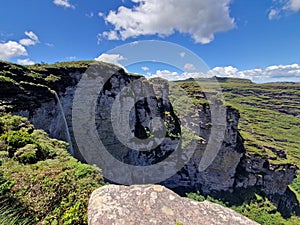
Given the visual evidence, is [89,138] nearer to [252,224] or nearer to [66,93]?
[66,93]

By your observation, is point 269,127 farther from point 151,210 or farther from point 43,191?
point 43,191

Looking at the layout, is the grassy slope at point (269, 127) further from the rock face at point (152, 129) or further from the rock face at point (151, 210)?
the rock face at point (151, 210)

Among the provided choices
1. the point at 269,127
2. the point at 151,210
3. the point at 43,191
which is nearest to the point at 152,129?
the point at 43,191

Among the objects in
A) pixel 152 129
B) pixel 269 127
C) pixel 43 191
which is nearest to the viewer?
pixel 43 191

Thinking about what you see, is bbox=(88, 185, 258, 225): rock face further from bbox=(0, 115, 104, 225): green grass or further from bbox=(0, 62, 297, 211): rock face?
bbox=(0, 62, 297, 211): rock face

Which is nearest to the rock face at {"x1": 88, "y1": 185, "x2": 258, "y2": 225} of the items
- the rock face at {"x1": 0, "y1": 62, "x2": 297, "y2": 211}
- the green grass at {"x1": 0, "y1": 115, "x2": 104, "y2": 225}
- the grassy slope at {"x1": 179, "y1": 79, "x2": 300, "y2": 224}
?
the green grass at {"x1": 0, "y1": 115, "x2": 104, "y2": 225}

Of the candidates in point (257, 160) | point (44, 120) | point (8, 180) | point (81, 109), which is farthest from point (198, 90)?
point (8, 180)

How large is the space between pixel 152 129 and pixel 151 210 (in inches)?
1751

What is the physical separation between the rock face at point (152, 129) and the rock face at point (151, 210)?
19182mm

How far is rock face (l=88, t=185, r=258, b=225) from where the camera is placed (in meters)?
4.53

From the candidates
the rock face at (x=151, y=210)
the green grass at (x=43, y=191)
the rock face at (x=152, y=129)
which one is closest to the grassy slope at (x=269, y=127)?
the rock face at (x=152, y=129)

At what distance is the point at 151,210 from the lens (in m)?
4.71

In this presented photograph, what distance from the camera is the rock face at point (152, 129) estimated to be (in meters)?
24.5

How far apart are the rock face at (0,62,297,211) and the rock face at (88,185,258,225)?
19.2 meters
